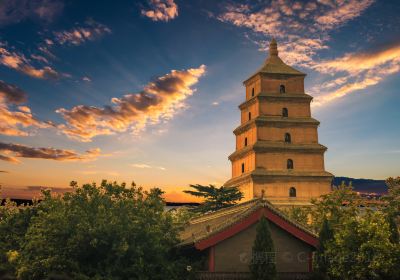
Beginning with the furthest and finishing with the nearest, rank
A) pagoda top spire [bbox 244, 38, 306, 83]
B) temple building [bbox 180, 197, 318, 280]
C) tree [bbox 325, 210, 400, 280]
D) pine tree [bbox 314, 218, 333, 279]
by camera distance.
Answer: pagoda top spire [bbox 244, 38, 306, 83], pine tree [bbox 314, 218, 333, 279], temple building [bbox 180, 197, 318, 280], tree [bbox 325, 210, 400, 280]

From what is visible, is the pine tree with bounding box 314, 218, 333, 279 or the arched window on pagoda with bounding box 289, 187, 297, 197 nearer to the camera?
the pine tree with bounding box 314, 218, 333, 279

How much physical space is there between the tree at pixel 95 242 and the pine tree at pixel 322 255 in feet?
24.3

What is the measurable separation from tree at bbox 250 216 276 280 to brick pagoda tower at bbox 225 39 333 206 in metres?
27.0

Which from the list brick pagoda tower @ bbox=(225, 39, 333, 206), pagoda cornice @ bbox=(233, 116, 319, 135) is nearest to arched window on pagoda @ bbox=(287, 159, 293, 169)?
brick pagoda tower @ bbox=(225, 39, 333, 206)

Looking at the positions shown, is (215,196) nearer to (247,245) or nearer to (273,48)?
(273,48)

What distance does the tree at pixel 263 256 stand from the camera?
880 inches

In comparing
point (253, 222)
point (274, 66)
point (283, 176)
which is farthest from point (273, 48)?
point (253, 222)

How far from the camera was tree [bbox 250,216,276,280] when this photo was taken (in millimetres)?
22359

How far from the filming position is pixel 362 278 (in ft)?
76.2

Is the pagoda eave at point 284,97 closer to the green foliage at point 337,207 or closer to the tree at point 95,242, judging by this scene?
the green foliage at point 337,207

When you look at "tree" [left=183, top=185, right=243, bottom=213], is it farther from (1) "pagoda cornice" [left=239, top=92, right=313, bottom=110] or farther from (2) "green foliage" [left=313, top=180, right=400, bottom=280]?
(2) "green foliage" [left=313, top=180, right=400, bottom=280]

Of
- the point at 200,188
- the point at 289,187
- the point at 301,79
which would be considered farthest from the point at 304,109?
the point at 200,188

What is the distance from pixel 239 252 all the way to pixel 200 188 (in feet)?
87.4

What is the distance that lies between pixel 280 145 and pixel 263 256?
2963 centimetres
